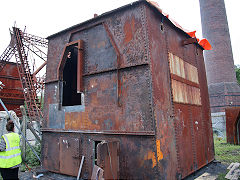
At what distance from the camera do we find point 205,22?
26094 millimetres

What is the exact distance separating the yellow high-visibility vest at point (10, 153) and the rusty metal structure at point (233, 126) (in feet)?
46.2

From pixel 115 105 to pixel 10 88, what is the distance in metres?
15.9

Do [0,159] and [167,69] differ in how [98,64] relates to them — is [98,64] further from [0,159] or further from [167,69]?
[0,159]

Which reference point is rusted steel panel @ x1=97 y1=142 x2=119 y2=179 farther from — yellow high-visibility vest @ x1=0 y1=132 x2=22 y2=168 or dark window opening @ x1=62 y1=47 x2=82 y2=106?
dark window opening @ x1=62 y1=47 x2=82 y2=106

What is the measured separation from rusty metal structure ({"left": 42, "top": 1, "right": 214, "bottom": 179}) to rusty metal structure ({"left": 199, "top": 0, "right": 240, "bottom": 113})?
60.8ft

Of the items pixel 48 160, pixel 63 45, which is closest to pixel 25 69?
pixel 63 45

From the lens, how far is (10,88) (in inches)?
691

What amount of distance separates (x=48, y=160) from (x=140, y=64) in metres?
5.25

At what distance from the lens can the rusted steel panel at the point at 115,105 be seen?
5.15 meters

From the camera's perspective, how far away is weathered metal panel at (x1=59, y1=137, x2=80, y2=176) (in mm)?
6184

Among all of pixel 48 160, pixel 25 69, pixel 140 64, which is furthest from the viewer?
pixel 25 69

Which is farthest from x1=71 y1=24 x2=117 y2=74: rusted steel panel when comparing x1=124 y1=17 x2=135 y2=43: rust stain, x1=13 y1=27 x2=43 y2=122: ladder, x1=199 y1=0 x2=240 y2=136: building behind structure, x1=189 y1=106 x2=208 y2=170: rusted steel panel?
x1=199 y1=0 x2=240 y2=136: building behind structure

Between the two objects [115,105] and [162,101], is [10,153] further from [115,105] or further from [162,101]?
[162,101]

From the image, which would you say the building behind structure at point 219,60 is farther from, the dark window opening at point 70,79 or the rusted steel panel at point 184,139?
the dark window opening at point 70,79
